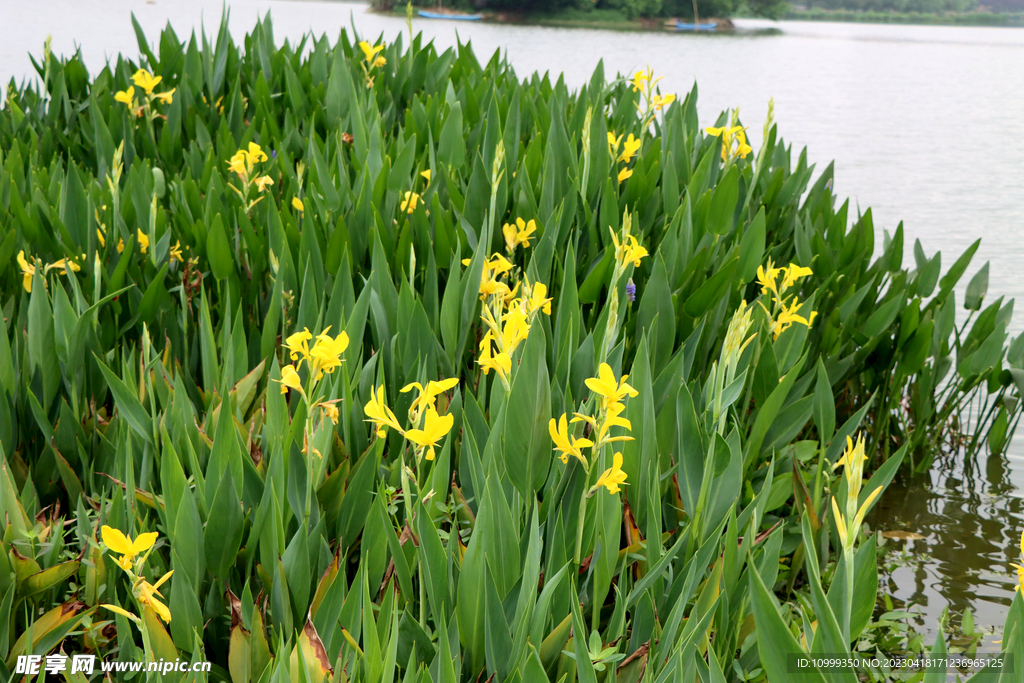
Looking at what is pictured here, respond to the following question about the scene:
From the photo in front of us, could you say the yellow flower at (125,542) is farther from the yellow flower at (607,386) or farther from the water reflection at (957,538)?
the water reflection at (957,538)

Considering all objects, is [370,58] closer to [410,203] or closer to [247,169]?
[247,169]

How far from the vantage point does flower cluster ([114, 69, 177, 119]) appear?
2499mm

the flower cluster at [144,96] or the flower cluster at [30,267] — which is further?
the flower cluster at [144,96]

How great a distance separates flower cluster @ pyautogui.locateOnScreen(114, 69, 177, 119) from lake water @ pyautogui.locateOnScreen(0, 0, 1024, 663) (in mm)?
805

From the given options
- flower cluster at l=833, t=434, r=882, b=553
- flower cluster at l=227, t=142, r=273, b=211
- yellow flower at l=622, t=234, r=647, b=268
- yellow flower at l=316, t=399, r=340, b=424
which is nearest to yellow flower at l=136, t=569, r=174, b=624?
yellow flower at l=316, t=399, r=340, b=424

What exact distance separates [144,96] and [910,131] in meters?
7.79

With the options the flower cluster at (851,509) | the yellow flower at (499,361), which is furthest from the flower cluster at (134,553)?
the flower cluster at (851,509)

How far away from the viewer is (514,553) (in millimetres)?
803

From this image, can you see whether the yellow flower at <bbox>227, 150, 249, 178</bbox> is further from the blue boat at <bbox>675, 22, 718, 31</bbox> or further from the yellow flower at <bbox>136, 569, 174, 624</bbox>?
the blue boat at <bbox>675, 22, 718, 31</bbox>

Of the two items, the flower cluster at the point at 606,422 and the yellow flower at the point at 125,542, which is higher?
the flower cluster at the point at 606,422

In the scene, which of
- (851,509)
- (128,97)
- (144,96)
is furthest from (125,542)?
(144,96)

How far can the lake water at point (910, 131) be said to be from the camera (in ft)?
6.11

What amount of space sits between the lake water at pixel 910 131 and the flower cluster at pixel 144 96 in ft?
2.64

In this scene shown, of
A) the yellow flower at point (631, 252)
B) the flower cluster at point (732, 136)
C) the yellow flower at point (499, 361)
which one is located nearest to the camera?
the yellow flower at point (499, 361)
